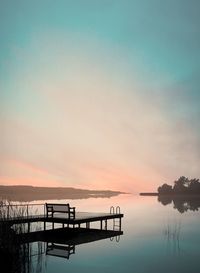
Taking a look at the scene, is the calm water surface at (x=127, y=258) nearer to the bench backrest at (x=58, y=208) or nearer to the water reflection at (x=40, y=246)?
the water reflection at (x=40, y=246)

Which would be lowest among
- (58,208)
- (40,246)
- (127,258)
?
(127,258)

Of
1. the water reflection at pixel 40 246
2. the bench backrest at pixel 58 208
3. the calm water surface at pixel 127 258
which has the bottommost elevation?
the calm water surface at pixel 127 258

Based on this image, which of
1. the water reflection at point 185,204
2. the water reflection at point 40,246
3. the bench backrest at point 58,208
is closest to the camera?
the water reflection at point 40,246

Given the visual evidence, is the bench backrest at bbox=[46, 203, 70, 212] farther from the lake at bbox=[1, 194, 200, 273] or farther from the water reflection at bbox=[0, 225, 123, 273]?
the lake at bbox=[1, 194, 200, 273]

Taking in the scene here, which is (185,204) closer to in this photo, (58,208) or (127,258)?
(58,208)

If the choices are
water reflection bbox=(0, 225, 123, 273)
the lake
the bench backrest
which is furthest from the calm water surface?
the bench backrest

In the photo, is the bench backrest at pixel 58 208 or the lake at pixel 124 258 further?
the bench backrest at pixel 58 208

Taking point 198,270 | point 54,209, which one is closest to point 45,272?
point 198,270

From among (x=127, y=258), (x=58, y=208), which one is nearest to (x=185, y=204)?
(x=58, y=208)

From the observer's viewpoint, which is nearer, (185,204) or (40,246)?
(40,246)

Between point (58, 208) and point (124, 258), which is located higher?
point (58, 208)

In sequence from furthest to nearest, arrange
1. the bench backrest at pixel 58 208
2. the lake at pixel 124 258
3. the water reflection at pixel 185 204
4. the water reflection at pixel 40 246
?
the water reflection at pixel 185 204
the bench backrest at pixel 58 208
the lake at pixel 124 258
the water reflection at pixel 40 246

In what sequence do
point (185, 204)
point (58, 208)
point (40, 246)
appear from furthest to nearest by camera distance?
point (185, 204), point (58, 208), point (40, 246)

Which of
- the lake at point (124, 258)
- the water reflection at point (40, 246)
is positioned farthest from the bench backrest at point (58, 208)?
the lake at point (124, 258)
